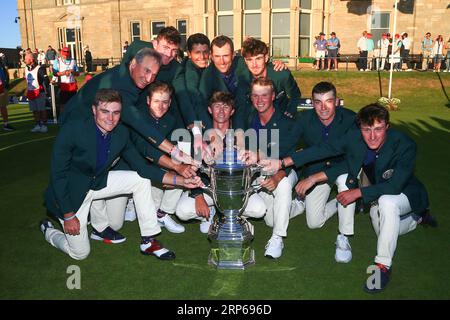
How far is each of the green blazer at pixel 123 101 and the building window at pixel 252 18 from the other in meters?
21.2

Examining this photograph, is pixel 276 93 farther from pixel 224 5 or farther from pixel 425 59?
pixel 224 5

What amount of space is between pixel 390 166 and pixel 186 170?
2028mm

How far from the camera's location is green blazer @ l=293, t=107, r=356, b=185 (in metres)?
4.59

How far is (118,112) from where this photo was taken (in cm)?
404

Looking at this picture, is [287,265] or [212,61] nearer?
[287,265]

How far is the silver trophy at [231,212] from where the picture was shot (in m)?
3.95

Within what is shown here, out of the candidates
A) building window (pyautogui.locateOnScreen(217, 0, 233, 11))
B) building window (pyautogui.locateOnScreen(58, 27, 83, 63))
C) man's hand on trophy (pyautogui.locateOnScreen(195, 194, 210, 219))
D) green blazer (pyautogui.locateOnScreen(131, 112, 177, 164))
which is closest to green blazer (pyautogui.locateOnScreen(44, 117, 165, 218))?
green blazer (pyautogui.locateOnScreen(131, 112, 177, 164))

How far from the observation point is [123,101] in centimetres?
451

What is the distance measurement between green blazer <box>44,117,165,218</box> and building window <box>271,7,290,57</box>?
21836mm

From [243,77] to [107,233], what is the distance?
2.60m

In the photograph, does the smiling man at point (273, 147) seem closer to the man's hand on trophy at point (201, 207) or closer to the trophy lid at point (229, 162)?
the trophy lid at point (229, 162)

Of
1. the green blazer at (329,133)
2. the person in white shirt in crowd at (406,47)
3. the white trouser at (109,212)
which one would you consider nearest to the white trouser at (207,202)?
the white trouser at (109,212)

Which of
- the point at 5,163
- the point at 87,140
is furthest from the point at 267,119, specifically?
the point at 5,163

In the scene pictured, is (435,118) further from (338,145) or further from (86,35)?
(86,35)
